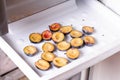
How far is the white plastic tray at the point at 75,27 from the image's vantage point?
76 cm

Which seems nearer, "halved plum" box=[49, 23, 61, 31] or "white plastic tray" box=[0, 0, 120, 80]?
"white plastic tray" box=[0, 0, 120, 80]

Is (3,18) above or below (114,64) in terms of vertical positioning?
above

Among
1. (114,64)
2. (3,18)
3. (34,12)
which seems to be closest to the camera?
(3,18)

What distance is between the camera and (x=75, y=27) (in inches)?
35.2

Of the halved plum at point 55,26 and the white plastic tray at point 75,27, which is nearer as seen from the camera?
the white plastic tray at point 75,27

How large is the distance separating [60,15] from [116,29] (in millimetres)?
177

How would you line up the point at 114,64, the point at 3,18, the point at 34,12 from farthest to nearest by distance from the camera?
the point at 114,64, the point at 34,12, the point at 3,18

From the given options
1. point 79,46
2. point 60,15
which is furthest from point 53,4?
point 79,46

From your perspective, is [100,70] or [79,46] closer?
[79,46]

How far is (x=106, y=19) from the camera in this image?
0.92 m

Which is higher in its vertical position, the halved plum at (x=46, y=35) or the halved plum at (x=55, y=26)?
the halved plum at (x=55, y=26)

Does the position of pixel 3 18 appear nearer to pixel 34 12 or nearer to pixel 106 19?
pixel 34 12

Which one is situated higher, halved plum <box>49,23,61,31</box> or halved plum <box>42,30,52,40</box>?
halved plum <box>49,23,61,31</box>

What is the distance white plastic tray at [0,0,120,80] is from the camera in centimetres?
76
